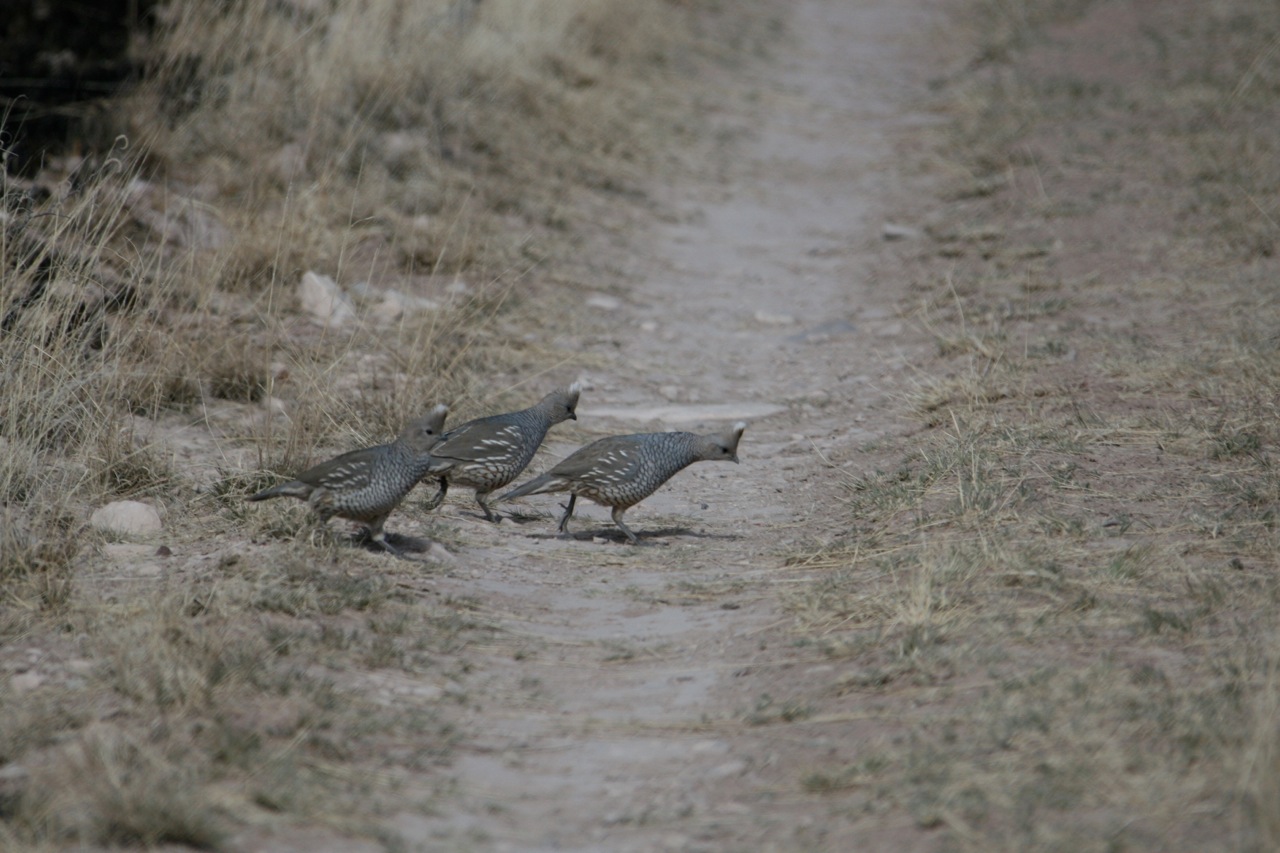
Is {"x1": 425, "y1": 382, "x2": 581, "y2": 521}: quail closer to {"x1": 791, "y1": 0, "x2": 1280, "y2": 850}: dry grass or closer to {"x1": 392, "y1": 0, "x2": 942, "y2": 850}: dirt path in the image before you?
{"x1": 392, "y1": 0, "x2": 942, "y2": 850}: dirt path

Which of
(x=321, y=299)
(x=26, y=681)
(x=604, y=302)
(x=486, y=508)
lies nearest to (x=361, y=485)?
(x=486, y=508)

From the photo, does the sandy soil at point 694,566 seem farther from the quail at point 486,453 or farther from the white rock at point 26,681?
the white rock at point 26,681

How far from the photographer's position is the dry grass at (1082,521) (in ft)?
11.4

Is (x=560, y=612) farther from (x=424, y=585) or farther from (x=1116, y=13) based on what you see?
(x=1116, y=13)

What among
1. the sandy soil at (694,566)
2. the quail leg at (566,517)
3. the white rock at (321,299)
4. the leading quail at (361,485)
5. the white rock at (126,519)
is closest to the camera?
the sandy soil at (694,566)

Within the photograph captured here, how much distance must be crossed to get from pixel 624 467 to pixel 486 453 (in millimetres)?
650

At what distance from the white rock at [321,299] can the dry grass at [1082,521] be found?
350 cm

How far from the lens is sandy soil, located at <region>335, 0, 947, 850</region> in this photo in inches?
147

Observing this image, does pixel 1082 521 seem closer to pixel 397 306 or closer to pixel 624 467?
pixel 624 467

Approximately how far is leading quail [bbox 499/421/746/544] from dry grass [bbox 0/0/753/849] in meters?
1.13

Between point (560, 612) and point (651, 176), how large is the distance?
8112 mm

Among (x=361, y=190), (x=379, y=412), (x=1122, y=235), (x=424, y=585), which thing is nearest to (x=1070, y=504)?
(x=424, y=585)

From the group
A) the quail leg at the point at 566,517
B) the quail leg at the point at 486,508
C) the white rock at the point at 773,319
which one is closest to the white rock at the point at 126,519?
the quail leg at the point at 486,508

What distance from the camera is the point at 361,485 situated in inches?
205
